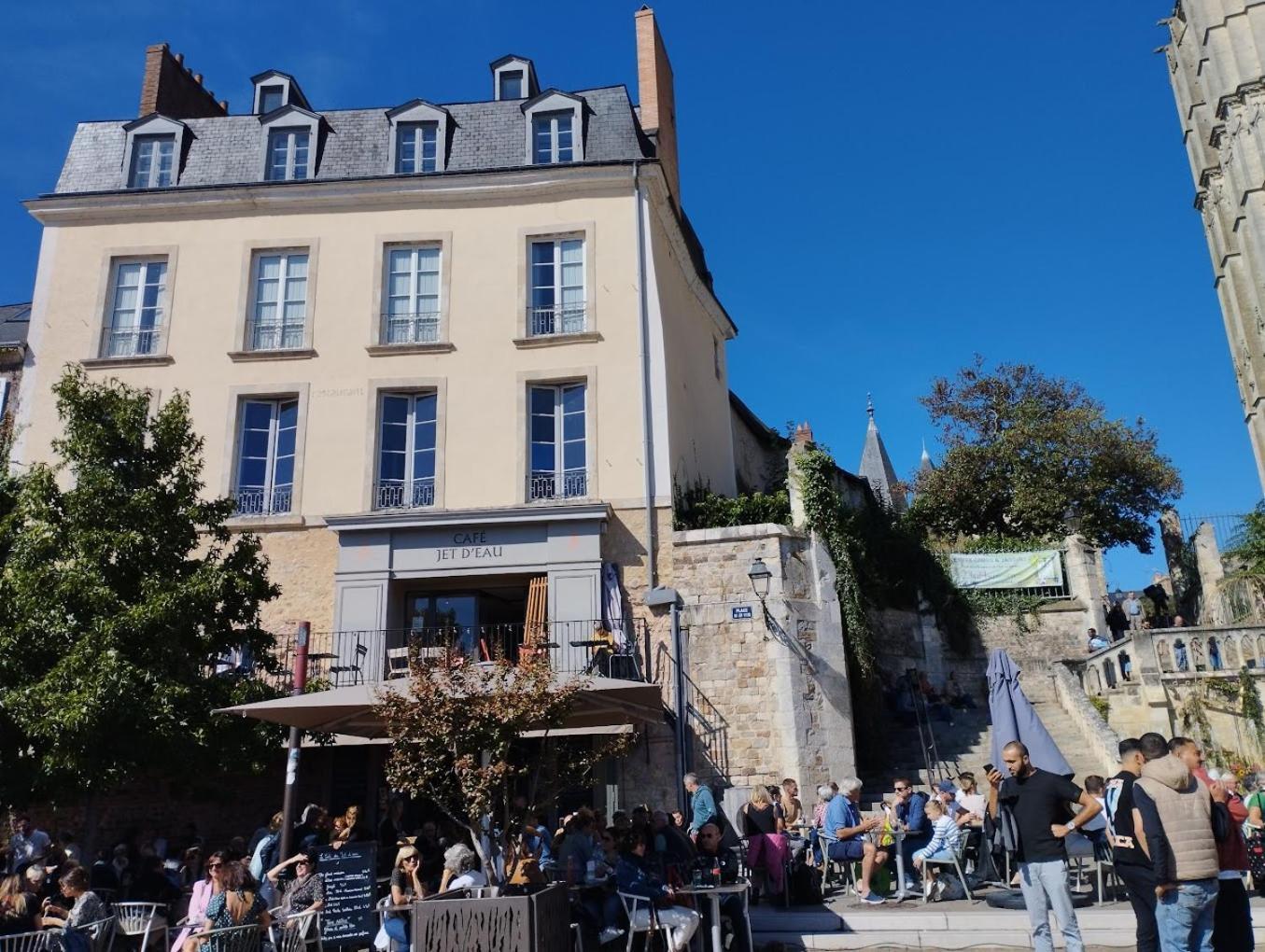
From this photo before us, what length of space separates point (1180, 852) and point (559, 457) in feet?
36.6

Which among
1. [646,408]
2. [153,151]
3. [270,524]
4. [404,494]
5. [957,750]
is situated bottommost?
[957,750]

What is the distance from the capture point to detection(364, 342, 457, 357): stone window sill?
15.7m

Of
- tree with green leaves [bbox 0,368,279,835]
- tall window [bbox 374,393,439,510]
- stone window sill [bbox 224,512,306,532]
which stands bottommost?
tree with green leaves [bbox 0,368,279,835]

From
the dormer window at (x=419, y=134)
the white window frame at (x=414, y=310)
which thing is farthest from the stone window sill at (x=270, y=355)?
the dormer window at (x=419, y=134)

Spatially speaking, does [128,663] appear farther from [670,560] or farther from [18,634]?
[670,560]

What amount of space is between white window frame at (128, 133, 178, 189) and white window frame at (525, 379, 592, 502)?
741 cm

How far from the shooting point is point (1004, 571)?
1964 centimetres

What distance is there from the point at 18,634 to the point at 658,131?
12762 millimetres

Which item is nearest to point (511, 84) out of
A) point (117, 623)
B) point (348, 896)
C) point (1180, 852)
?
point (117, 623)

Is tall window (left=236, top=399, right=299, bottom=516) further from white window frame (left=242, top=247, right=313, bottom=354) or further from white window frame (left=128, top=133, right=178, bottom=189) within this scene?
A: white window frame (left=128, top=133, right=178, bottom=189)

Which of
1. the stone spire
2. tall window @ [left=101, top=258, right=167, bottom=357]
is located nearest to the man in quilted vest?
tall window @ [left=101, top=258, right=167, bottom=357]

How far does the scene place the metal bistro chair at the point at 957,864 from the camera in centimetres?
905

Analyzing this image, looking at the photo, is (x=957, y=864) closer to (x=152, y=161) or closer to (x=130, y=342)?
(x=130, y=342)

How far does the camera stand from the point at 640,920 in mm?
7316
